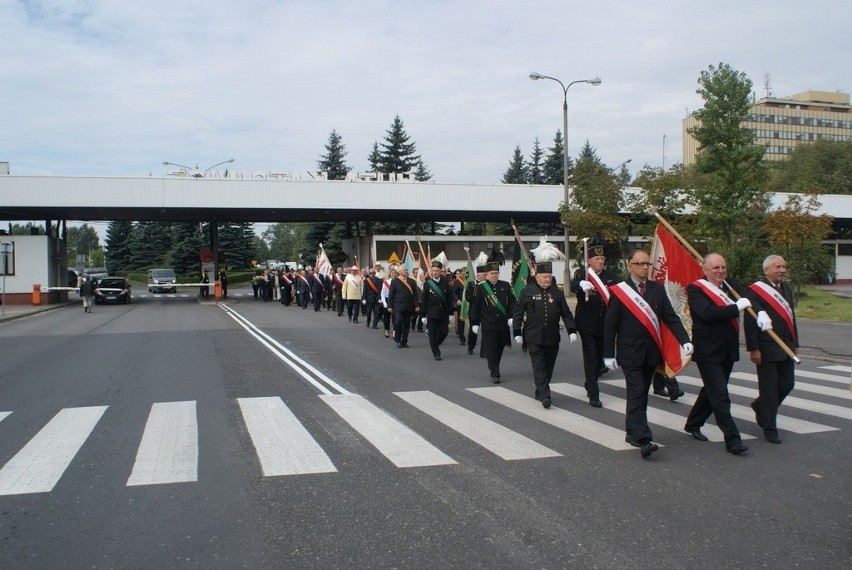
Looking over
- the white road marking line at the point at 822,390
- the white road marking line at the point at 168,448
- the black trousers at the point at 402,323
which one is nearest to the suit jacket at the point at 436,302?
the black trousers at the point at 402,323

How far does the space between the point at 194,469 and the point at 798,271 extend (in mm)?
22477

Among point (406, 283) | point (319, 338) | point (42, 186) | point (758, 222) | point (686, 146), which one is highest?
point (686, 146)

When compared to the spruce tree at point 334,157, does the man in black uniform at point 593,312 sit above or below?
below

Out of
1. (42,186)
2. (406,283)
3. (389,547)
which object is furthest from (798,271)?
(42,186)

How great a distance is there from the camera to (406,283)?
1564cm

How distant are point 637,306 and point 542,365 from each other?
6.98 ft

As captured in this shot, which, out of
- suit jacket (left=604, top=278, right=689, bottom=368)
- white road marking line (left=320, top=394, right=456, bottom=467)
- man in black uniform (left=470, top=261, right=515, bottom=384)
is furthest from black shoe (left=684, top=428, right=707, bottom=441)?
man in black uniform (left=470, top=261, right=515, bottom=384)

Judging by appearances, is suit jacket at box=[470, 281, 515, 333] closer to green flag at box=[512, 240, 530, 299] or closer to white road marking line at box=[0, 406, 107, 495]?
green flag at box=[512, 240, 530, 299]

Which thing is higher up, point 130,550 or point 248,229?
point 248,229

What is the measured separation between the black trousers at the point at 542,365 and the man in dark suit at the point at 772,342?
243 cm

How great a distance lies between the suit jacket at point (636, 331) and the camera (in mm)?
6633

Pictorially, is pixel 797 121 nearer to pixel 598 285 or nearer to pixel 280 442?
pixel 598 285

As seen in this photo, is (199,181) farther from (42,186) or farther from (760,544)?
(760,544)

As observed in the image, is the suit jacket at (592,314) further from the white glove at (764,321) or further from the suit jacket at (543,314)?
the white glove at (764,321)
